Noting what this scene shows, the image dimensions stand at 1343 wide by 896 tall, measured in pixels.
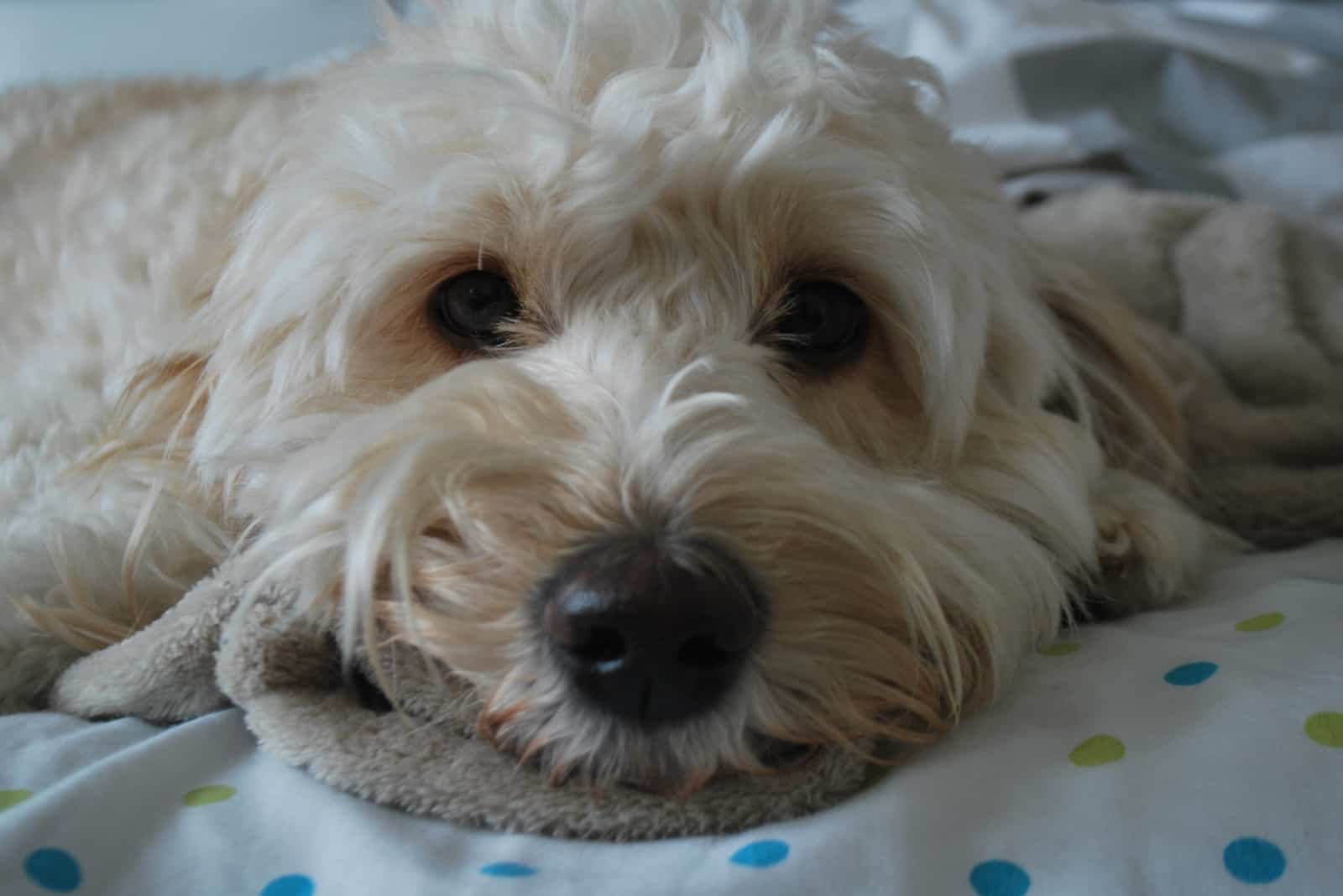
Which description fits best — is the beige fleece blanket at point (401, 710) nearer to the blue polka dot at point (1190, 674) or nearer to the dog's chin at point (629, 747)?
the dog's chin at point (629, 747)

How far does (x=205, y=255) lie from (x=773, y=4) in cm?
99

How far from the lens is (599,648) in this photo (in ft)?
3.41

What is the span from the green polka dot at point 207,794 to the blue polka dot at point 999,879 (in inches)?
25.9

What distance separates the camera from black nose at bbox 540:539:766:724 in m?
1.02

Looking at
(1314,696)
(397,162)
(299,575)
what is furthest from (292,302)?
(1314,696)

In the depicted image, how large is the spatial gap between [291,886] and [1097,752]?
0.72m

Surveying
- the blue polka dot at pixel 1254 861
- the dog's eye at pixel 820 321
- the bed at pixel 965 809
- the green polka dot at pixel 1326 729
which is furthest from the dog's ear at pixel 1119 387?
the blue polka dot at pixel 1254 861

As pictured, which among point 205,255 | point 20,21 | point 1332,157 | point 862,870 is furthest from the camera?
point 20,21

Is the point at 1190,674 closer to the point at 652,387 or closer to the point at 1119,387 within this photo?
the point at 652,387

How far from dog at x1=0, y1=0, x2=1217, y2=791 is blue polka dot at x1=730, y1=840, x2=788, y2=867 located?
10 cm

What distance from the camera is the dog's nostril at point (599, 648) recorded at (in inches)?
40.5

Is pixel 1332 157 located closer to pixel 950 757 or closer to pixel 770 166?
pixel 770 166

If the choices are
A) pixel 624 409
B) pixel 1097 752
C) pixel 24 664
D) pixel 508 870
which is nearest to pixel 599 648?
pixel 508 870

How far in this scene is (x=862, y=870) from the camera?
0.94 metres
